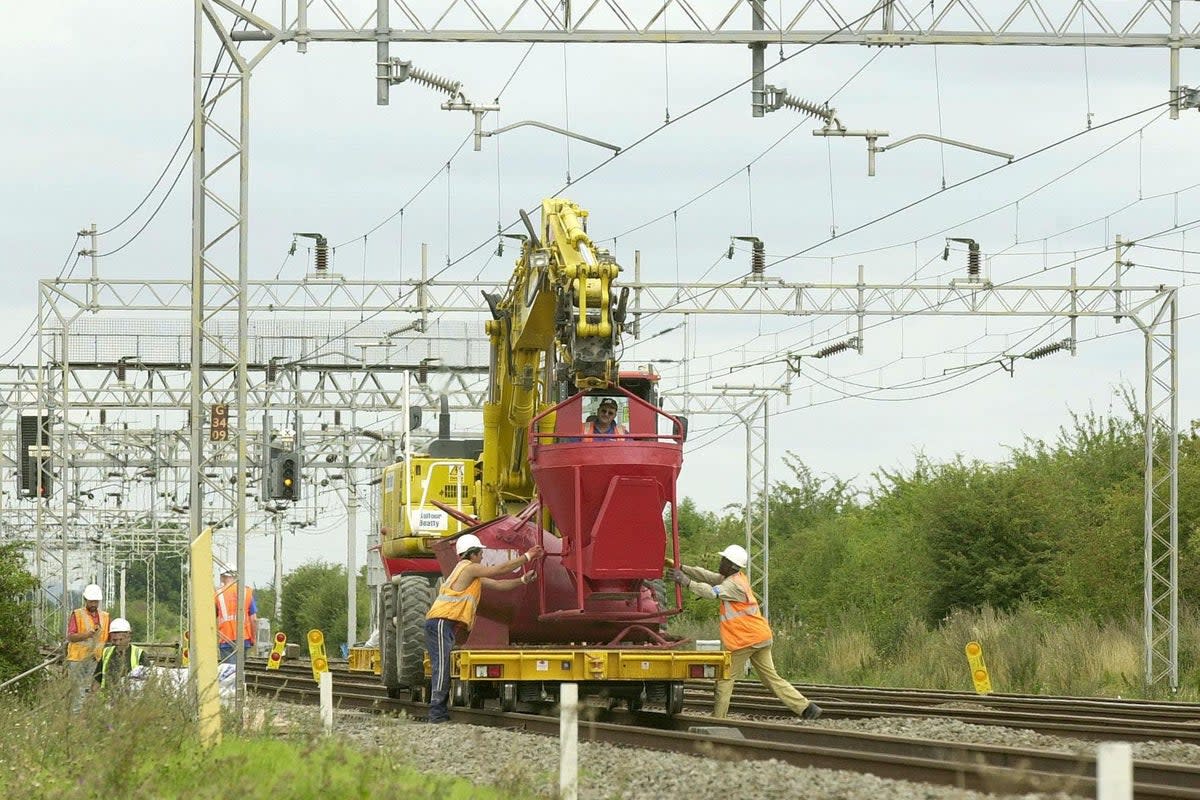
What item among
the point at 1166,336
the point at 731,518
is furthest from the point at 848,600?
the point at 1166,336

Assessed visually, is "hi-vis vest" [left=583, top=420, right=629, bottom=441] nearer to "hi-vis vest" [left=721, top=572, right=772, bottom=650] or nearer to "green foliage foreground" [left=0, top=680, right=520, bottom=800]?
A: "hi-vis vest" [left=721, top=572, right=772, bottom=650]

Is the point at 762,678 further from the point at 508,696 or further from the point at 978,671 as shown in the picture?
the point at 978,671

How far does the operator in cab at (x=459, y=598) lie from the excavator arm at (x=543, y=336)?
1535mm

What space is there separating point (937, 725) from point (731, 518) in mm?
56141

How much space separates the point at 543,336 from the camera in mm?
21641

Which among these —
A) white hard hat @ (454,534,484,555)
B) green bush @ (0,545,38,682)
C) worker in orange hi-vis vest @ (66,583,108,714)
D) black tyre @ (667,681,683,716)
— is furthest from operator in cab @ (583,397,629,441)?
green bush @ (0,545,38,682)

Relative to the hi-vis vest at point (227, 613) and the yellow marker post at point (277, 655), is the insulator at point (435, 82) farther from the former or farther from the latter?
the yellow marker post at point (277, 655)

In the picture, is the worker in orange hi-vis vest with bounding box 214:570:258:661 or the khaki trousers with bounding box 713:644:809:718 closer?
the khaki trousers with bounding box 713:644:809:718

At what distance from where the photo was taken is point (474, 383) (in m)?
55.1

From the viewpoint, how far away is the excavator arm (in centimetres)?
1873

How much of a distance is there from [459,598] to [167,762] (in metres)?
6.53

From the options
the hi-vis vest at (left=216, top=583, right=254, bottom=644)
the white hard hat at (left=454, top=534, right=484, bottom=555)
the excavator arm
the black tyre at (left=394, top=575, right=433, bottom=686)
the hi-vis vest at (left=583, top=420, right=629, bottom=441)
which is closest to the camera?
the excavator arm

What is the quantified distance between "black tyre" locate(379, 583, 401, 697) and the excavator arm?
5.96 feet

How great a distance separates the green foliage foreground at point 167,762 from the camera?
478 inches
